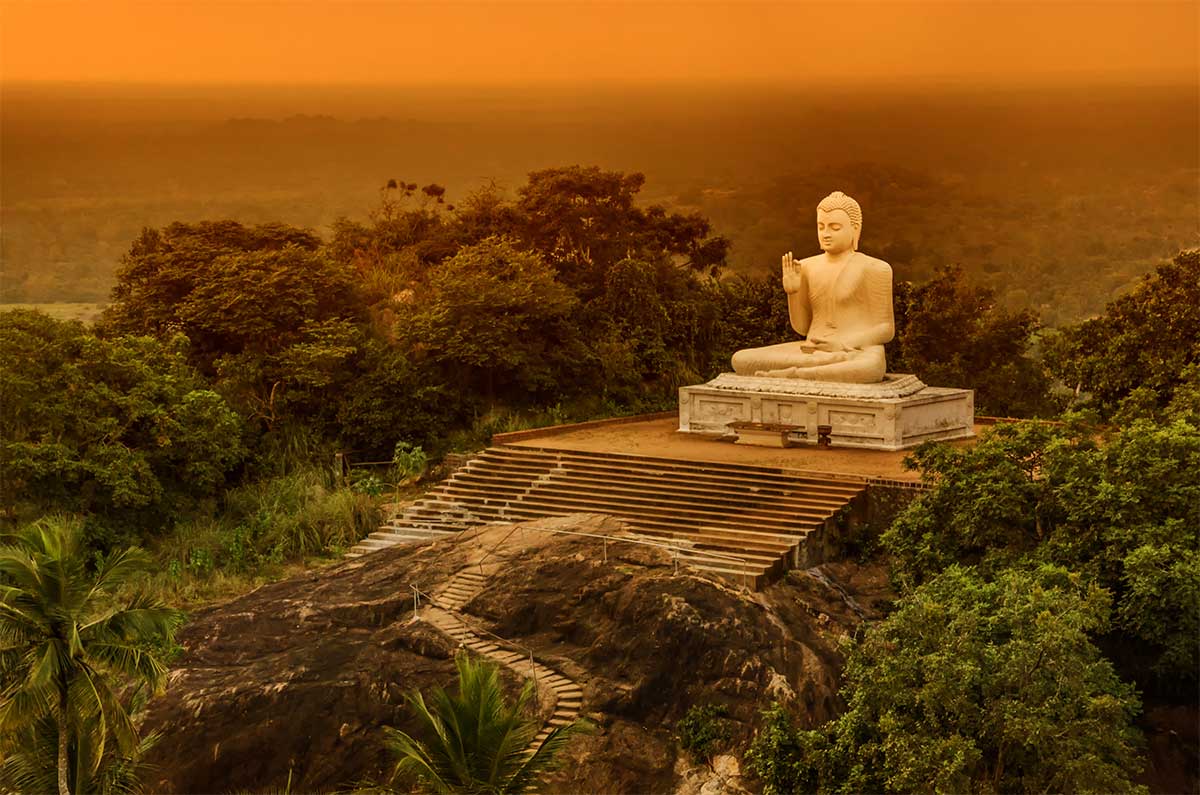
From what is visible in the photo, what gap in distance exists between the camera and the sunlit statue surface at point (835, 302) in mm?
27984

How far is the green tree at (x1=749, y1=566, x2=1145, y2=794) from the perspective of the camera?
16188 millimetres

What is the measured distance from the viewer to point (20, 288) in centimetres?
5325

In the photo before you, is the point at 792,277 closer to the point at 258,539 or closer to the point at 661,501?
the point at 661,501

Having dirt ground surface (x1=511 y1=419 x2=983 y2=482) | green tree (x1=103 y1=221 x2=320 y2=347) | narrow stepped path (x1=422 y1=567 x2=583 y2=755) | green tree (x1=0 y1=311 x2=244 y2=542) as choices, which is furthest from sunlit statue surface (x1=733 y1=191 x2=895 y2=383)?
green tree (x1=103 y1=221 x2=320 y2=347)

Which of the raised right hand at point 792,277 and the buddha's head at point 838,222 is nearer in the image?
the buddha's head at point 838,222

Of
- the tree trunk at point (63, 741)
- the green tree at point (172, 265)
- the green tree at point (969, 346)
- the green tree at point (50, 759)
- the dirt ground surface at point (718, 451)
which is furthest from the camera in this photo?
the green tree at point (969, 346)

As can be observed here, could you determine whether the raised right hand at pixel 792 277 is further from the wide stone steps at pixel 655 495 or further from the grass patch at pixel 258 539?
the grass patch at pixel 258 539

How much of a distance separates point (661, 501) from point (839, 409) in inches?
158

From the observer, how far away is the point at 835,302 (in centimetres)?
2844

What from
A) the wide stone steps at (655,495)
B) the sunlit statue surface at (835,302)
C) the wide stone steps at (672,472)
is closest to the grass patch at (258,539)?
the wide stone steps at (655,495)

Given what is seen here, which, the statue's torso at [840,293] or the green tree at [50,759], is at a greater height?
the statue's torso at [840,293]

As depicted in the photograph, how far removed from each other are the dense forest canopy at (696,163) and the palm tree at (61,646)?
1594 inches

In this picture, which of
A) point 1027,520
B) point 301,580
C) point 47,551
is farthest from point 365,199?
point 47,551

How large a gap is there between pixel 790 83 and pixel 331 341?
25791 millimetres
